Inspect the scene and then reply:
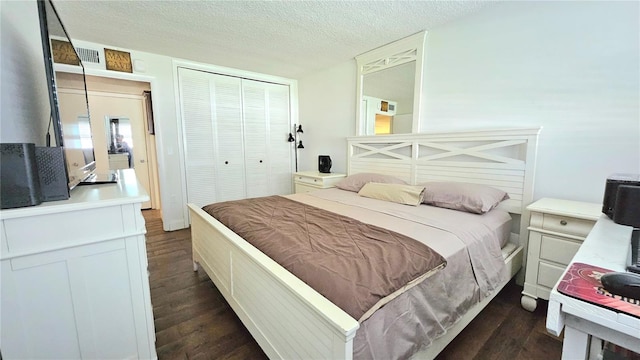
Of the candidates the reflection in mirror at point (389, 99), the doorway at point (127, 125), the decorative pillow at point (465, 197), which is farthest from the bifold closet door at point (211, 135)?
the decorative pillow at point (465, 197)

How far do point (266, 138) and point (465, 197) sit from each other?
322 cm

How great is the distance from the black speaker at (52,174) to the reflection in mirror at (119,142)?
14.0 ft

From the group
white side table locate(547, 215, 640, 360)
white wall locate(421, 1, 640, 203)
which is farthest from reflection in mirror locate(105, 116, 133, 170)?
white side table locate(547, 215, 640, 360)

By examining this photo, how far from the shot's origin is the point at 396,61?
3002 mm

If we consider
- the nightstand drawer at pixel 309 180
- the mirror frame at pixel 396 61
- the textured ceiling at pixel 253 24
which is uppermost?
the textured ceiling at pixel 253 24

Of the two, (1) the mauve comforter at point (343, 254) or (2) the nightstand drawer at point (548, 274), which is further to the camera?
(2) the nightstand drawer at point (548, 274)

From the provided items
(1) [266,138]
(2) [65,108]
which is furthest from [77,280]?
(1) [266,138]

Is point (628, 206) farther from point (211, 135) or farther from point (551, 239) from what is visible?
point (211, 135)

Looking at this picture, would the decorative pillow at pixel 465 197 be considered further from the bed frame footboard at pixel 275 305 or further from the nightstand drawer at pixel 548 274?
the bed frame footboard at pixel 275 305

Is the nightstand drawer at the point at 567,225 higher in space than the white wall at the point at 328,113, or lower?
lower

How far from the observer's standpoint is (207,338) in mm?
1604

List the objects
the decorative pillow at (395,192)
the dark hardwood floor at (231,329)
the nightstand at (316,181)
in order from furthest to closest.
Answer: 1. the nightstand at (316,181)
2. the decorative pillow at (395,192)
3. the dark hardwood floor at (231,329)

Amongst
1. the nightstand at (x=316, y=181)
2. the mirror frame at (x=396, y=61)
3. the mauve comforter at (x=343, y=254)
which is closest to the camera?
the mauve comforter at (x=343, y=254)

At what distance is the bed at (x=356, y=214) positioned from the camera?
96cm
